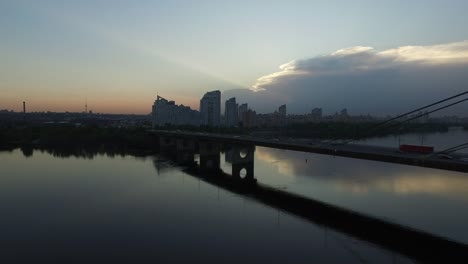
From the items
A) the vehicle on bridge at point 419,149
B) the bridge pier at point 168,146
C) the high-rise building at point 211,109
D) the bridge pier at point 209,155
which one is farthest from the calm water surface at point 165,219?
the high-rise building at point 211,109

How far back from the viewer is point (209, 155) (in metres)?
38.7

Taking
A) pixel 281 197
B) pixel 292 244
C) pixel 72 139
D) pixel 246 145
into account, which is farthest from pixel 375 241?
pixel 72 139

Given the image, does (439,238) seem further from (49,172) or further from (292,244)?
(49,172)

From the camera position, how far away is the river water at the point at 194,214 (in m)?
12.9

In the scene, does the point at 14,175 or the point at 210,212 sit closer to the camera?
the point at 210,212

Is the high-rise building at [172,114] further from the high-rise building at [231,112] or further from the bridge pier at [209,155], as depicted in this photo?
the bridge pier at [209,155]

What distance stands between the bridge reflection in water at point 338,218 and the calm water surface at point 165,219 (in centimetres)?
87

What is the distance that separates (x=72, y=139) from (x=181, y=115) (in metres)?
48.6

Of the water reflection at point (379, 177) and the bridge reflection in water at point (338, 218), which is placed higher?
the water reflection at point (379, 177)

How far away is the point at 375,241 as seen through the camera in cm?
1420

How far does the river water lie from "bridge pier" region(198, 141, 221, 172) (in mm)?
6139

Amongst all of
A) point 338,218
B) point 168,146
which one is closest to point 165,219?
point 338,218

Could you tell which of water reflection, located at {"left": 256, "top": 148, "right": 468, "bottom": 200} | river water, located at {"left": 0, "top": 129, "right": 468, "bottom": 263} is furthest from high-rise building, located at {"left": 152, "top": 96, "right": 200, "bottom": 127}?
river water, located at {"left": 0, "top": 129, "right": 468, "bottom": 263}

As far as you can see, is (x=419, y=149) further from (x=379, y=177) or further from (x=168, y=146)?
(x=168, y=146)
